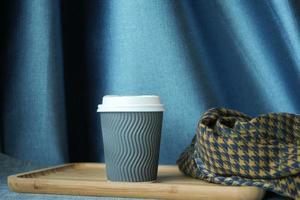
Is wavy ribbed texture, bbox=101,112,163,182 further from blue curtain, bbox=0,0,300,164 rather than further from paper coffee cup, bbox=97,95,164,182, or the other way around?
blue curtain, bbox=0,0,300,164

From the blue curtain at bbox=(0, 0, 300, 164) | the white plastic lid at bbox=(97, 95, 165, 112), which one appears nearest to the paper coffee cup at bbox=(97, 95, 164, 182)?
the white plastic lid at bbox=(97, 95, 165, 112)

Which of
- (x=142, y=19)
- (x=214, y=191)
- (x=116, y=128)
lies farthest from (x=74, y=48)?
(x=214, y=191)

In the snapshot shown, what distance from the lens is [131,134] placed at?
0.66m

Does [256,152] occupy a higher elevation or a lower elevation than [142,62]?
lower

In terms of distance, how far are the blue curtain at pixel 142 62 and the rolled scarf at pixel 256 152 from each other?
29cm

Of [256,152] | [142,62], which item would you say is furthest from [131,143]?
[142,62]

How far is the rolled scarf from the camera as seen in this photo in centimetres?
61

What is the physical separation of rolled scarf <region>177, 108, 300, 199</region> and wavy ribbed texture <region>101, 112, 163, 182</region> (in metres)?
0.07

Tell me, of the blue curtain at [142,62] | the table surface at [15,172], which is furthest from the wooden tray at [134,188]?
the blue curtain at [142,62]

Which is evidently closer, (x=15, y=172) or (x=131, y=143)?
(x=131, y=143)

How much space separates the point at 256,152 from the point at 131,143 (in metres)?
0.17

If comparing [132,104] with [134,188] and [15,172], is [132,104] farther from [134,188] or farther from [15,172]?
[15,172]

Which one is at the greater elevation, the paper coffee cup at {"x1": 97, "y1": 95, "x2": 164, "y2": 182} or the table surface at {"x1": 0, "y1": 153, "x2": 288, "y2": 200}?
the paper coffee cup at {"x1": 97, "y1": 95, "x2": 164, "y2": 182}

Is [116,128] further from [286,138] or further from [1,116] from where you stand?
[1,116]
